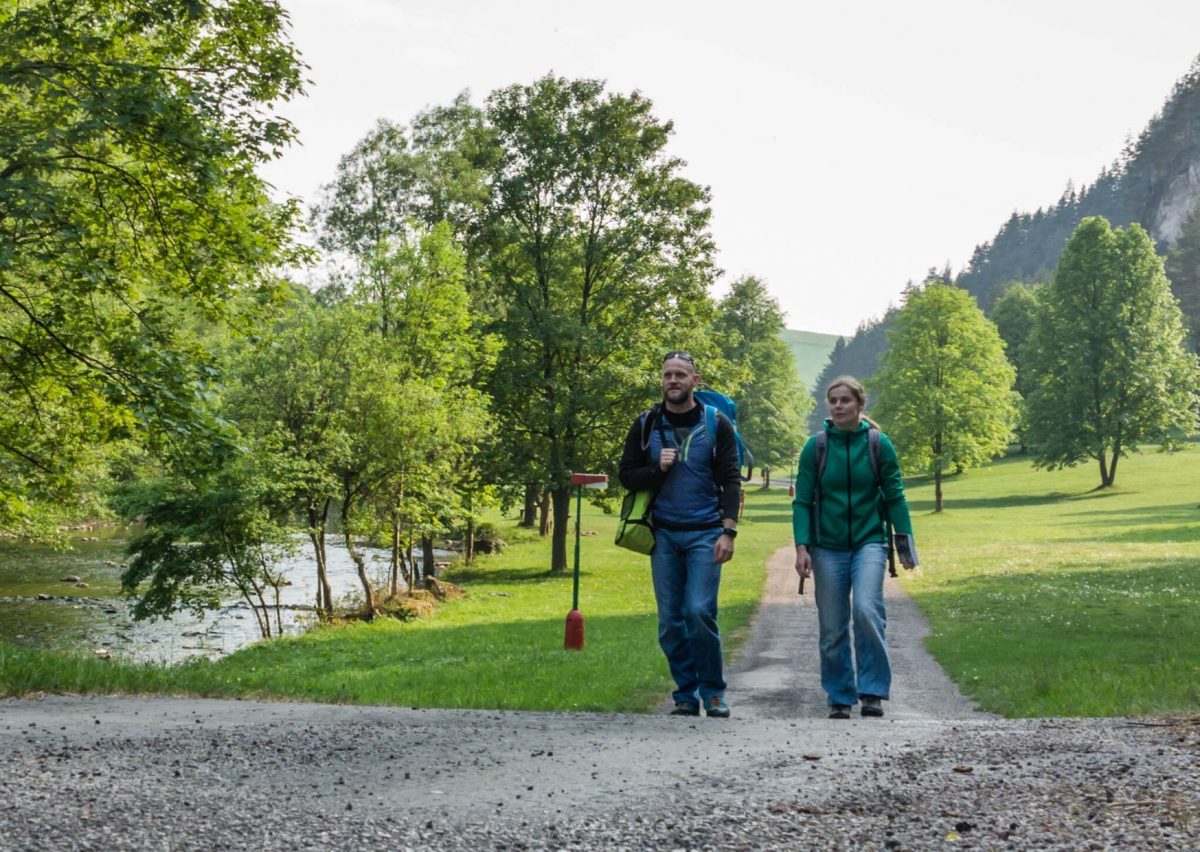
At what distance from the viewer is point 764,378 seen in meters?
80.5

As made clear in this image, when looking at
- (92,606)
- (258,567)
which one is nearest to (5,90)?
(258,567)

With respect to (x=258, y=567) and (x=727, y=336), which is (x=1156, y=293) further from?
(x=258, y=567)

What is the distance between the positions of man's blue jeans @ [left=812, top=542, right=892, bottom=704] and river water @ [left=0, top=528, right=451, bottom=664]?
468 inches

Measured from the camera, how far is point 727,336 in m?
35.7

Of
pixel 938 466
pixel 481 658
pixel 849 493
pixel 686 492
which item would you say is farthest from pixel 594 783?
pixel 938 466

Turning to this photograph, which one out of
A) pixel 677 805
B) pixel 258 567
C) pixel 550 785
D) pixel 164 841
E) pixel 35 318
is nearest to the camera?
pixel 164 841

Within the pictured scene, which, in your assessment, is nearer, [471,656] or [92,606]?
[471,656]

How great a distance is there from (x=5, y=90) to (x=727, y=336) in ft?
81.3

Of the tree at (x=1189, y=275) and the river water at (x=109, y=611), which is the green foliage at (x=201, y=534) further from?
the tree at (x=1189, y=275)

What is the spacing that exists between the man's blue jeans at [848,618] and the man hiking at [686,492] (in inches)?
35.4

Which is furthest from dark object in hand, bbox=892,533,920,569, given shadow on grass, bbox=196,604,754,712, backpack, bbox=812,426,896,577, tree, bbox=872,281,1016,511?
tree, bbox=872,281,1016,511

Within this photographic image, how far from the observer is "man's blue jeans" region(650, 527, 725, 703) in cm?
806

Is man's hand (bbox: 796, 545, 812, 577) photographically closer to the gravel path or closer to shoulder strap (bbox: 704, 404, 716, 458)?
shoulder strap (bbox: 704, 404, 716, 458)

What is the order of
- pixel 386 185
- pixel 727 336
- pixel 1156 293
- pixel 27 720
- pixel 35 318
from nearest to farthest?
1. pixel 27 720
2. pixel 35 318
3. pixel 727 336
4. pixel 386 185
5. pixel 1156 293
